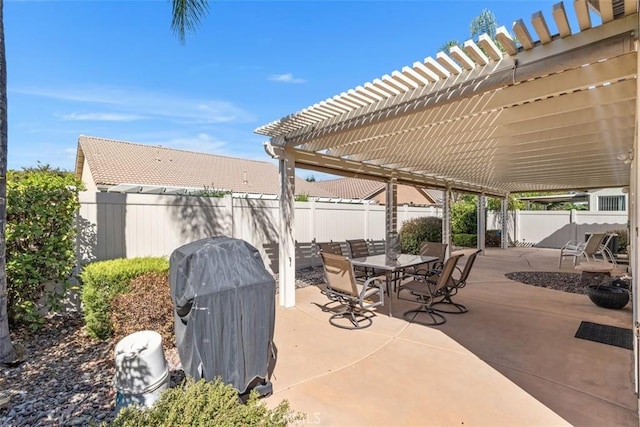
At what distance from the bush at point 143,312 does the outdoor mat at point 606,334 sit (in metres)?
5.21

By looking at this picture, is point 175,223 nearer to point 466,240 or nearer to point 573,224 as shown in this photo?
point 466,240

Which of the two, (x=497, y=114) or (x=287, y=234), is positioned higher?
(x=497, y=114)

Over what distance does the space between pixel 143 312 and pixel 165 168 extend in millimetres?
13016

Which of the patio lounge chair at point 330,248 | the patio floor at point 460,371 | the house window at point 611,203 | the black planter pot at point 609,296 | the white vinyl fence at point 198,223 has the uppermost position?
the house window at point 611,203

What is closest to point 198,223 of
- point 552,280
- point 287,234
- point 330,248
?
point 287,234

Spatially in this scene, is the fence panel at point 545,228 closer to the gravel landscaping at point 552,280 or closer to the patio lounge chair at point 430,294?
the gravel landscaping at point 552,280

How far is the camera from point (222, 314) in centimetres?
247

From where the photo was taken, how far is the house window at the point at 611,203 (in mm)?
16562

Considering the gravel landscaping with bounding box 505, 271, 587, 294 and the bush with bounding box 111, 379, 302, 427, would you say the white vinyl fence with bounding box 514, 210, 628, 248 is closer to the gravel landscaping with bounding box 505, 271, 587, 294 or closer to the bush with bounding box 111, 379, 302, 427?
the gravel landscaping with bounding box 505, 271, 587, 294

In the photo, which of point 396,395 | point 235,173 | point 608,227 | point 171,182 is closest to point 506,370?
point 396,395

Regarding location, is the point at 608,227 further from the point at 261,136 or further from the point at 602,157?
the point at 261,136

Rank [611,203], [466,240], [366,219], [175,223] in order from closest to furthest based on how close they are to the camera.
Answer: [175,223] < [366,219] < [466,240] < [611,203]

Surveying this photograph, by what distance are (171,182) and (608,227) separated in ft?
63.8

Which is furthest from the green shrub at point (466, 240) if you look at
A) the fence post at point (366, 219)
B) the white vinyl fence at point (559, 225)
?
the fence post at point (366, 219)
